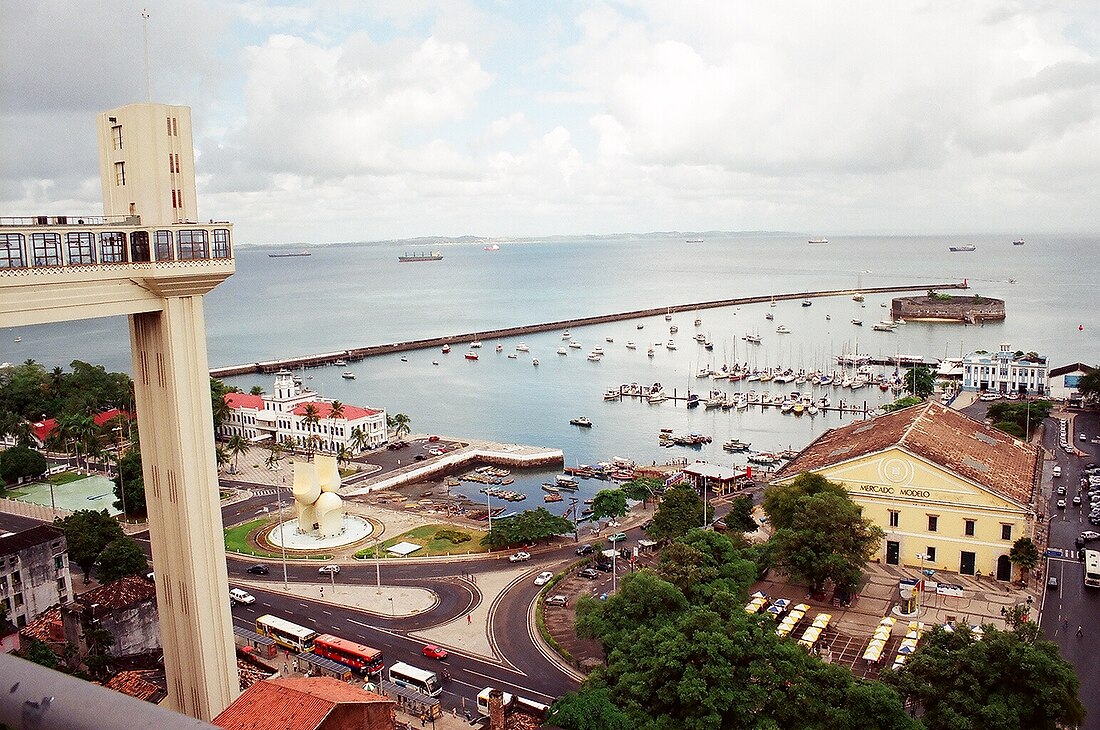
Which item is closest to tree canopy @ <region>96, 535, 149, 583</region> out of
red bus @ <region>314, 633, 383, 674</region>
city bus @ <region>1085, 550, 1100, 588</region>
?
red bus @ <region>314, 633, 383, 674</region>

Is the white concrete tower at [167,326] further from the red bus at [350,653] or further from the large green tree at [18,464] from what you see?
the large green tree at [18,464]

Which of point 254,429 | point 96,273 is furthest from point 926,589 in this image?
point 254,429

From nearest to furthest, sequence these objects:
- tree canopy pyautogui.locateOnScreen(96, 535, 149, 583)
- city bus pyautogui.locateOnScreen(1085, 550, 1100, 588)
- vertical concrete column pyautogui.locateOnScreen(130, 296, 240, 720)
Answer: vertical concrete column pyautogui.locateOnScreen(130, 296, 240, 720)
city bus pyautogui.locateOnScreen(1085, 550, 1100, 588)
tree canopy pyautogui.locateOnScreen(96, 535, 149, 583)

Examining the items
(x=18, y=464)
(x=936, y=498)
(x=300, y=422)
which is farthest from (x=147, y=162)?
(x=300, y=422)

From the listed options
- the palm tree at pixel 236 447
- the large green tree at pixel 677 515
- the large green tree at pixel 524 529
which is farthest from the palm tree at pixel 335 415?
the large green tree at pixel 677 515

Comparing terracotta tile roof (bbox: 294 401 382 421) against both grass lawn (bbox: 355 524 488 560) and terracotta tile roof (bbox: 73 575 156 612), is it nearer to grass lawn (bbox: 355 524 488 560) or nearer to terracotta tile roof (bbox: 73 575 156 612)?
grass lawn (bbox: 355 524 488 560)
